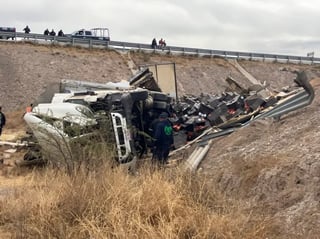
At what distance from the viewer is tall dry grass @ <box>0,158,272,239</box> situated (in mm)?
5859

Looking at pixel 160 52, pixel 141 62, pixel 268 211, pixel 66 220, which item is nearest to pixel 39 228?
pixel 66 220

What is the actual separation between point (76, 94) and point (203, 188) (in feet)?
29.0

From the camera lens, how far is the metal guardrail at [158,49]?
38812mm

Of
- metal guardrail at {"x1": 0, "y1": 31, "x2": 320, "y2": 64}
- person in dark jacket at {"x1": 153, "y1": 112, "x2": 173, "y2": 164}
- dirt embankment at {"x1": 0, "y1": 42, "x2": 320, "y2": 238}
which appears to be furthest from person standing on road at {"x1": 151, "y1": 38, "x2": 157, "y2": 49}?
person in dark jacket at {"x1": 153, "y1": 112, "x2": 173, "y2": 164}

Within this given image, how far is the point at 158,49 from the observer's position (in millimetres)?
44188

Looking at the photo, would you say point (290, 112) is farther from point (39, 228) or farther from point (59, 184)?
point (39, 228)

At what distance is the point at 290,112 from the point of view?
40.8ft

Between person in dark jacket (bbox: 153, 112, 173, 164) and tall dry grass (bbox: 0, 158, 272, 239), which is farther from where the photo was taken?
person in dark jacket (bbox: 153, 112, 173, 164)

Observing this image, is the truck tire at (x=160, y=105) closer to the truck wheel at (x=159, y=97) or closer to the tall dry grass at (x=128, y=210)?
the truck wheel at (x=159, y=97)

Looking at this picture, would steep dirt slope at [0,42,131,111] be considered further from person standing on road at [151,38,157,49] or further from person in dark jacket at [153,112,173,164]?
person in dark jacket at [153,112,173,164]

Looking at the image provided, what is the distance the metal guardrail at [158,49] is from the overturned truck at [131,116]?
2210 cm

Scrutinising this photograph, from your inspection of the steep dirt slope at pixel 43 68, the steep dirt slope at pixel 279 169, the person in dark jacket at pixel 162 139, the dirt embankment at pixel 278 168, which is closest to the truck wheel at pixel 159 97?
the person in dark jacket at pixel 162 139

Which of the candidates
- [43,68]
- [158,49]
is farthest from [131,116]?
[158,49]

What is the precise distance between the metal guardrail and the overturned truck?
22105mm
